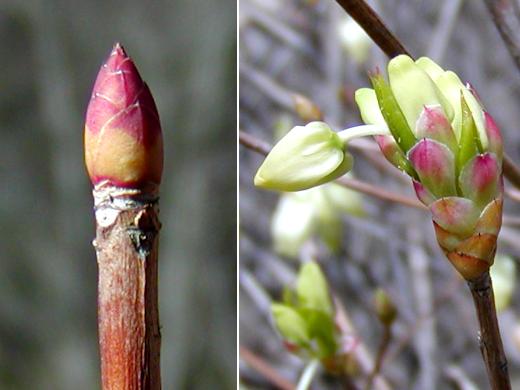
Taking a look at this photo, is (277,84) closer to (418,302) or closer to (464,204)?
(418,302)

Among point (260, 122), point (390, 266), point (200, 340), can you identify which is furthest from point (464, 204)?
point (390, 266)

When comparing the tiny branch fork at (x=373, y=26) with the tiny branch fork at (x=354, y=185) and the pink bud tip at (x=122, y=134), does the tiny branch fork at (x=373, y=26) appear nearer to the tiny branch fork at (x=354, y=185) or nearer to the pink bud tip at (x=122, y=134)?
the pink bud tip at (x=122, y=134)

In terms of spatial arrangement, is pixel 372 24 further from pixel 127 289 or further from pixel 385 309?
pixel 385 309

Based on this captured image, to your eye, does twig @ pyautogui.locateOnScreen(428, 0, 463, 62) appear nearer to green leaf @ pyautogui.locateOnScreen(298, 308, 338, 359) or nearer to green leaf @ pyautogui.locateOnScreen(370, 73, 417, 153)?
green leaf @ pyautogui.locateOnScreen(298, 308, 338, 359)

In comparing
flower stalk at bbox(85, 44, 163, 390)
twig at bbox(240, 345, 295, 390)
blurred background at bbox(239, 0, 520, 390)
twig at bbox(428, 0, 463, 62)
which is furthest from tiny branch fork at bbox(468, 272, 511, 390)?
twig at bbox(428, 0, 463, 62)

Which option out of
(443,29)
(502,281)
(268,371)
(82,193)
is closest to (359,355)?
(268,371)

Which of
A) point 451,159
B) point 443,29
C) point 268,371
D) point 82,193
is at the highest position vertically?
point 443,29
